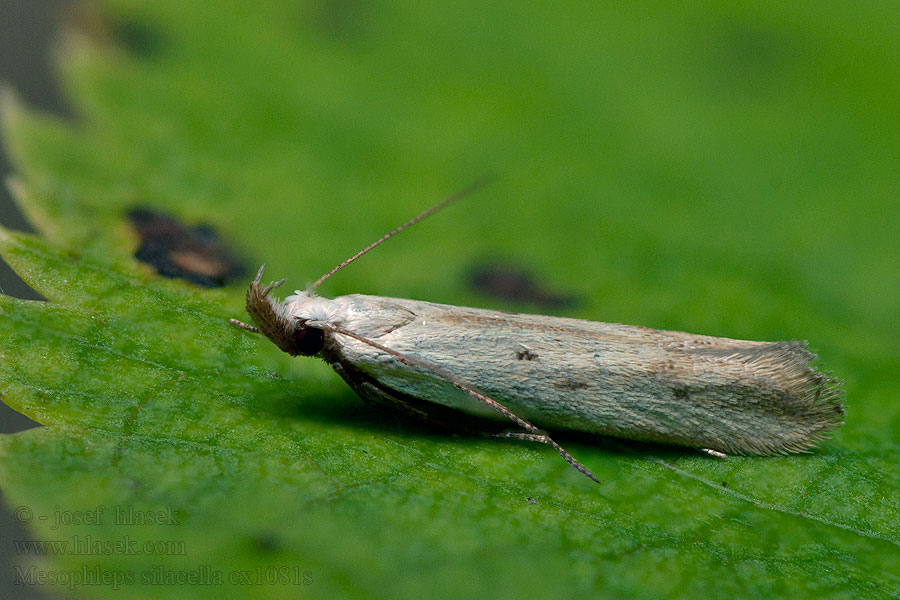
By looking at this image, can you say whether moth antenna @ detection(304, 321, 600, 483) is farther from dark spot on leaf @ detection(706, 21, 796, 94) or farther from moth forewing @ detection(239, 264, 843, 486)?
dark spot on leaf @ detection(706, 21, 796, 94)

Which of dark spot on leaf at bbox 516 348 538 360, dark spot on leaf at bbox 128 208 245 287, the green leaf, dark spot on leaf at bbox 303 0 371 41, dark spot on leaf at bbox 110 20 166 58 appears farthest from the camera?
dark spot on leaf at bbox 303 0 371 41

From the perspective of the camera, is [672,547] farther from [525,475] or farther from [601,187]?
[601,187]

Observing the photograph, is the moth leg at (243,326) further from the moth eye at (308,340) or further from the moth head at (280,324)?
the moth eye at (308,340)

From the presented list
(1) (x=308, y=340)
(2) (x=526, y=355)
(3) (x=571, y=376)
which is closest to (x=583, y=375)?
(3) (x=571, y=376)

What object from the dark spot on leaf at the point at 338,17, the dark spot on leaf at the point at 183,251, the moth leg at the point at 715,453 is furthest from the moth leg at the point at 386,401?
the dark spot on leaf at the point at 338,17

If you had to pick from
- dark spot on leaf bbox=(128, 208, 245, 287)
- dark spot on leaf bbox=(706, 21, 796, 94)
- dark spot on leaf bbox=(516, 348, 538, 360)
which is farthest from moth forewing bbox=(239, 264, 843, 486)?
dark spot on leaf bbox=(706, 21, 796, 94)

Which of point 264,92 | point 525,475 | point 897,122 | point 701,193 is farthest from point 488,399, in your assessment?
point 897,122

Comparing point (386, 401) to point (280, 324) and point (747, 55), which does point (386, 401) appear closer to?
point (280, 324)
